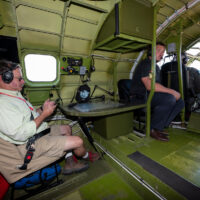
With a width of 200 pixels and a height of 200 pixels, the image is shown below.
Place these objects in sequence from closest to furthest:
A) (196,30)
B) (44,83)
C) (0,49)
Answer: (0,49) → (44,83) → (196,30)

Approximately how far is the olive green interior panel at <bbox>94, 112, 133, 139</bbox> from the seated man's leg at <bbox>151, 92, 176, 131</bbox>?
548 mm

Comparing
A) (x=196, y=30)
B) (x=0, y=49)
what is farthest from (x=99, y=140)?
(x=196, y=30)

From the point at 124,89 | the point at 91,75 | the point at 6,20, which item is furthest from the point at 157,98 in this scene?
the point at 6,20

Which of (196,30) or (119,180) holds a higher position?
(196,30)

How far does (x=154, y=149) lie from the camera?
224cm

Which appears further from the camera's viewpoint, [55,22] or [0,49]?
[55,22]

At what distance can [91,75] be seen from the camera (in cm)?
356

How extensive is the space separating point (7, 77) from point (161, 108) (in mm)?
2669

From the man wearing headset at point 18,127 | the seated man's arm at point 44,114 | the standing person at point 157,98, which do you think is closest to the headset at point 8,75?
the man wearing headset at point 18,127

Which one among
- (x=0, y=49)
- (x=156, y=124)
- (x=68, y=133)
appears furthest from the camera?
(x=156, y=124)

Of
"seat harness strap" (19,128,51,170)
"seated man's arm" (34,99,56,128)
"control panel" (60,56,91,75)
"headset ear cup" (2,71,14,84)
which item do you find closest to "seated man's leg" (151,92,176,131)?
"control panel" (60,56,91,75)

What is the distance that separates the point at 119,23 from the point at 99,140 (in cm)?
237

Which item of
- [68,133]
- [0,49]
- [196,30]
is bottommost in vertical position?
[68,133]

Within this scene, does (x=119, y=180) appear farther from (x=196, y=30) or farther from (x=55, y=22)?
(x=196, y=30)
